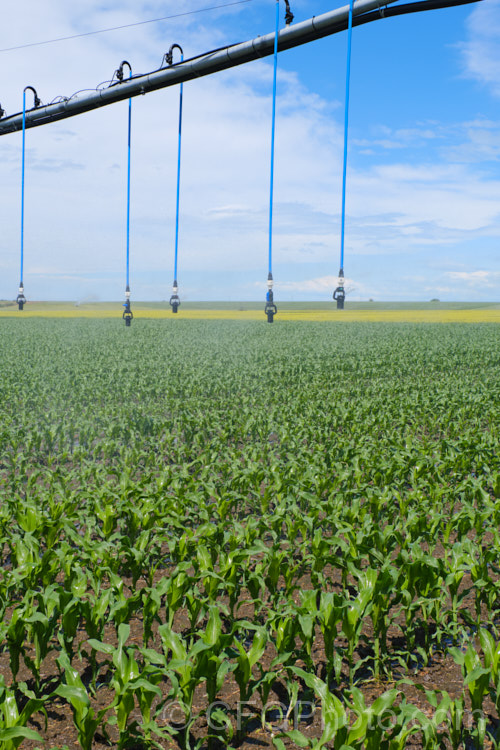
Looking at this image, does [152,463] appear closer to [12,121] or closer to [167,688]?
[167,688]

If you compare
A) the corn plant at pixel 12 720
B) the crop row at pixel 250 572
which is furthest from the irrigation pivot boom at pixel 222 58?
the corn plant at pixel 12 720

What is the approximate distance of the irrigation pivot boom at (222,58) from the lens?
18469 mm

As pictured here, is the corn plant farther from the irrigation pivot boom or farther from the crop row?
the irrigation pivot boom

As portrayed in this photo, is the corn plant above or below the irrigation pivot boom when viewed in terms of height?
below

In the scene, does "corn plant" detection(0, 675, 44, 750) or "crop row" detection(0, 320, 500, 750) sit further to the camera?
"crop row" detection(0, 320, 500, 750)

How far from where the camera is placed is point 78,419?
11.9 meters

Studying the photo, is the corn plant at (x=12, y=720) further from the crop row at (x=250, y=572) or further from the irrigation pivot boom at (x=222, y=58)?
the irrigation pivot boom at (x=222, y=58)

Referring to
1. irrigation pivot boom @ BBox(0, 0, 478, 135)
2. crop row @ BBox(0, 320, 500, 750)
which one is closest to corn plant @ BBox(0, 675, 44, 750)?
crop row @ BBox(0, 320, 500, 750)

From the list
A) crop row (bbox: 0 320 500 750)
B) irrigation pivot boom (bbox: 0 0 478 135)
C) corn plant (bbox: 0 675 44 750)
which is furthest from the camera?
irrigation pivot boom (bbox: 0 0 478 135)

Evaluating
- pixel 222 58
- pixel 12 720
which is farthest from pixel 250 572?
pixel 222 58

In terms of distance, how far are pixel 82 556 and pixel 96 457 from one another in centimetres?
536

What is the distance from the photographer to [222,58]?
2095 cm

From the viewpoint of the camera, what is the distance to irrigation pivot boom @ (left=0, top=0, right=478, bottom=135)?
60.6 feet

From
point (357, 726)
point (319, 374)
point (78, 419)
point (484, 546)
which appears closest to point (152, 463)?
point (78, 419)
